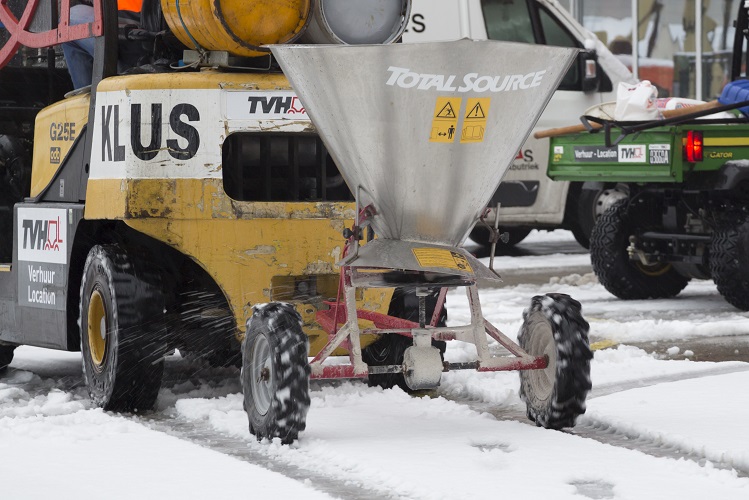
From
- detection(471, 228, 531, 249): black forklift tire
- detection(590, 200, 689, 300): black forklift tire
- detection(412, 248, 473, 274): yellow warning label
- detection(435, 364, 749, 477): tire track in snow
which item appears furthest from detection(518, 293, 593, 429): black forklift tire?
detection(471, 228, 531, 249): black forklift tire

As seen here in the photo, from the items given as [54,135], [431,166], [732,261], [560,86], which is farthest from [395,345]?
[560,86]

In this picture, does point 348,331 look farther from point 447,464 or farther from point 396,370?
point 447,464

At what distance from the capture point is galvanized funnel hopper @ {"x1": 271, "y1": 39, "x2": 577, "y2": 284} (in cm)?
529

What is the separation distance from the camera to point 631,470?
484cm

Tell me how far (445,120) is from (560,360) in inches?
39.6

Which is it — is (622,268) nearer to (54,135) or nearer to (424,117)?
(54,135)

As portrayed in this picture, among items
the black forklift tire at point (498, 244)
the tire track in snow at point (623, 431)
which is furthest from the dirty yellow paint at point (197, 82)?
the black forklift tire at point (498, 244)

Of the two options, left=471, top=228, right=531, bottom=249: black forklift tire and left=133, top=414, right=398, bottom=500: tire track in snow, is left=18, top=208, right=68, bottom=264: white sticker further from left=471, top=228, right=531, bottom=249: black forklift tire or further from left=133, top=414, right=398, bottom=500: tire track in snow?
left=471, top=228, right=531, bottom=249: black forklift tire

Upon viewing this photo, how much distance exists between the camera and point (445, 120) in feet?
17.7

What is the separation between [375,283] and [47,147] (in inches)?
81.9

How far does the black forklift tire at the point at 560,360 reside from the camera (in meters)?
5.48

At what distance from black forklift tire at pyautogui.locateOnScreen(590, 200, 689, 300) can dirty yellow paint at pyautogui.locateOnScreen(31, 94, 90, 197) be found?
4.88 metres

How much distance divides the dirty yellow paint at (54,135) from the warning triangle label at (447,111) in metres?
1.82

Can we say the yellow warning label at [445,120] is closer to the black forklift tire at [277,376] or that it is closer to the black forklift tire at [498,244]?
the black forklift tire at [277,376]
